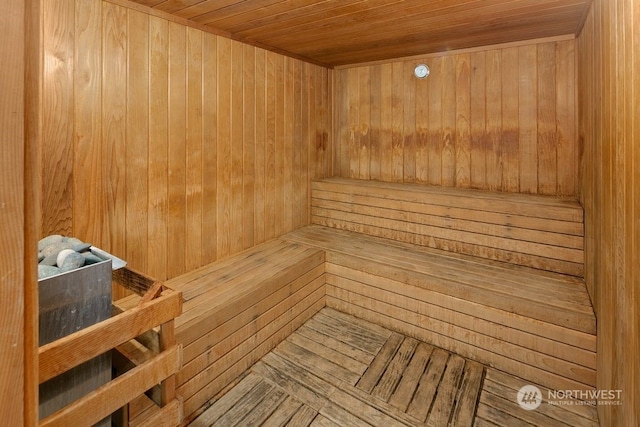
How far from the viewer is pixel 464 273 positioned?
2.19 m

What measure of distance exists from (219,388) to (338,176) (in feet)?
7.74

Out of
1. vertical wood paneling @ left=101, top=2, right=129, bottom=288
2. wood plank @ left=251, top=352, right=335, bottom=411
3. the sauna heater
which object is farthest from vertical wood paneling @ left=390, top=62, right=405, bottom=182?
the sauna heater

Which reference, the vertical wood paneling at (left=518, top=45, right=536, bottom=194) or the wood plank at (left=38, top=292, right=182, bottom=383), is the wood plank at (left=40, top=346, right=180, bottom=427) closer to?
the wood plank at (left=38, top=292, right=182, bottom=383)

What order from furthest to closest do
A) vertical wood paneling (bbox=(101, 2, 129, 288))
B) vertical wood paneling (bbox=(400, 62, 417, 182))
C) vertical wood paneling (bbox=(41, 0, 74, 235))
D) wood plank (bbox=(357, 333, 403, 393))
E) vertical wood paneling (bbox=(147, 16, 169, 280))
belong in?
vertical wood paneling (bbox=(400, 62, 417, 182))
vertical wood paneling (bbox=(147, 16, 169, 280))
wood plank (bbox=(357, 333, 403, 393))
vertical wood paneling (bbox=(101, 2, 129, 288))
vertical wood paneling (bbox=(41, 0, 74, 235))

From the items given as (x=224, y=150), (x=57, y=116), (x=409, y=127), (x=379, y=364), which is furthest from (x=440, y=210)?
(x=57, y=116)

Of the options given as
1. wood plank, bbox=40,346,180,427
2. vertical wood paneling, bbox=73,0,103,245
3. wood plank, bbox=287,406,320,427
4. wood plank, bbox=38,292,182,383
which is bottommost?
wood plank, bbox=287,406,320,427

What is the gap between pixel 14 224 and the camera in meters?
0.53

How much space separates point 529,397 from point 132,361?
1.88 meters

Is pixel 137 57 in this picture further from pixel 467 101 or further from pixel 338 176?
pixel 467 101

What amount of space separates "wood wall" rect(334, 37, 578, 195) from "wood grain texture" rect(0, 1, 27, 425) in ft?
9.52

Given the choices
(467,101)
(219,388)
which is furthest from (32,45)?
(467,101)

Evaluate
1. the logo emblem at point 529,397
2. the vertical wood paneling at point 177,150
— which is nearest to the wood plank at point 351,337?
the logo emblem at point 529,397

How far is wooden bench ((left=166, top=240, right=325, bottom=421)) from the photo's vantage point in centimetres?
165

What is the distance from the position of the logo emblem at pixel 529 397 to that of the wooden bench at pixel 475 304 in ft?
0.21
